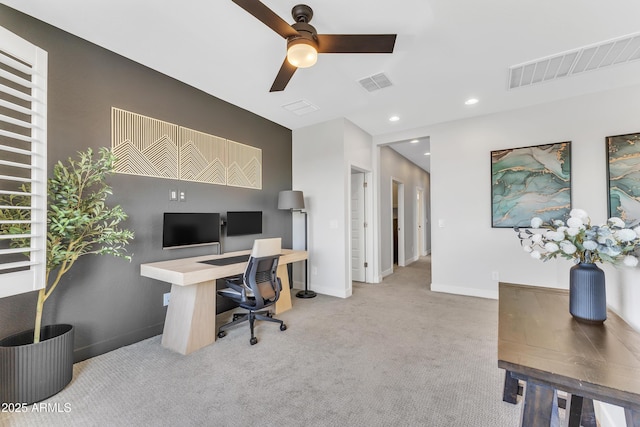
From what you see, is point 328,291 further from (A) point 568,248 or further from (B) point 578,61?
(B) point 578,61

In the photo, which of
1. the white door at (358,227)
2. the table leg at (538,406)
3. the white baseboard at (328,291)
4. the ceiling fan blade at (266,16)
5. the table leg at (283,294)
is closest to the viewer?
the table leg at (538,406)

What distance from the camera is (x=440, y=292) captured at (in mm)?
4219

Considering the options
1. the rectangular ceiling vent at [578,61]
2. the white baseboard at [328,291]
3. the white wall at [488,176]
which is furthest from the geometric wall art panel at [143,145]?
the rectangular ceiling vent at [578,61]

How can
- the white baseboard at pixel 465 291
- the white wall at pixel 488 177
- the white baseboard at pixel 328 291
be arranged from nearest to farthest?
the white wall at pixel 488 177
the white baseboard at pixel 465 291
the white baseboard at pixel 328 291

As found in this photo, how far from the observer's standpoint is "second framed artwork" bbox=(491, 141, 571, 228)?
341cm

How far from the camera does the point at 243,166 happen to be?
3713 millimetres

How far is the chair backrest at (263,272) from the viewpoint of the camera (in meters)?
2.58

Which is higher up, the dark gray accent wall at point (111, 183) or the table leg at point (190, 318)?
the dark gray accent wall at point (111, 183)

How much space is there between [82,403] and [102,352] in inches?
28.0

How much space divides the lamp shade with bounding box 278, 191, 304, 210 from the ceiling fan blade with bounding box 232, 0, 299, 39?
2259 mm

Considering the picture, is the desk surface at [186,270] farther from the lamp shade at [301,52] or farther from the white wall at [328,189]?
the lamp shade at [301,52]

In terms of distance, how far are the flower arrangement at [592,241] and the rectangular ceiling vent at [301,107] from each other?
2.89 meters

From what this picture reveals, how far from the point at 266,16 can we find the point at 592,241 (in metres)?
2.06

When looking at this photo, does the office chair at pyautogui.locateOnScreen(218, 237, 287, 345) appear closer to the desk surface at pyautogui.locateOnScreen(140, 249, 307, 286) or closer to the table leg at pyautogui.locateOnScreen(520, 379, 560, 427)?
the desk surface at pyautogui.locateOnScreen(140, 249, 307, 286)
